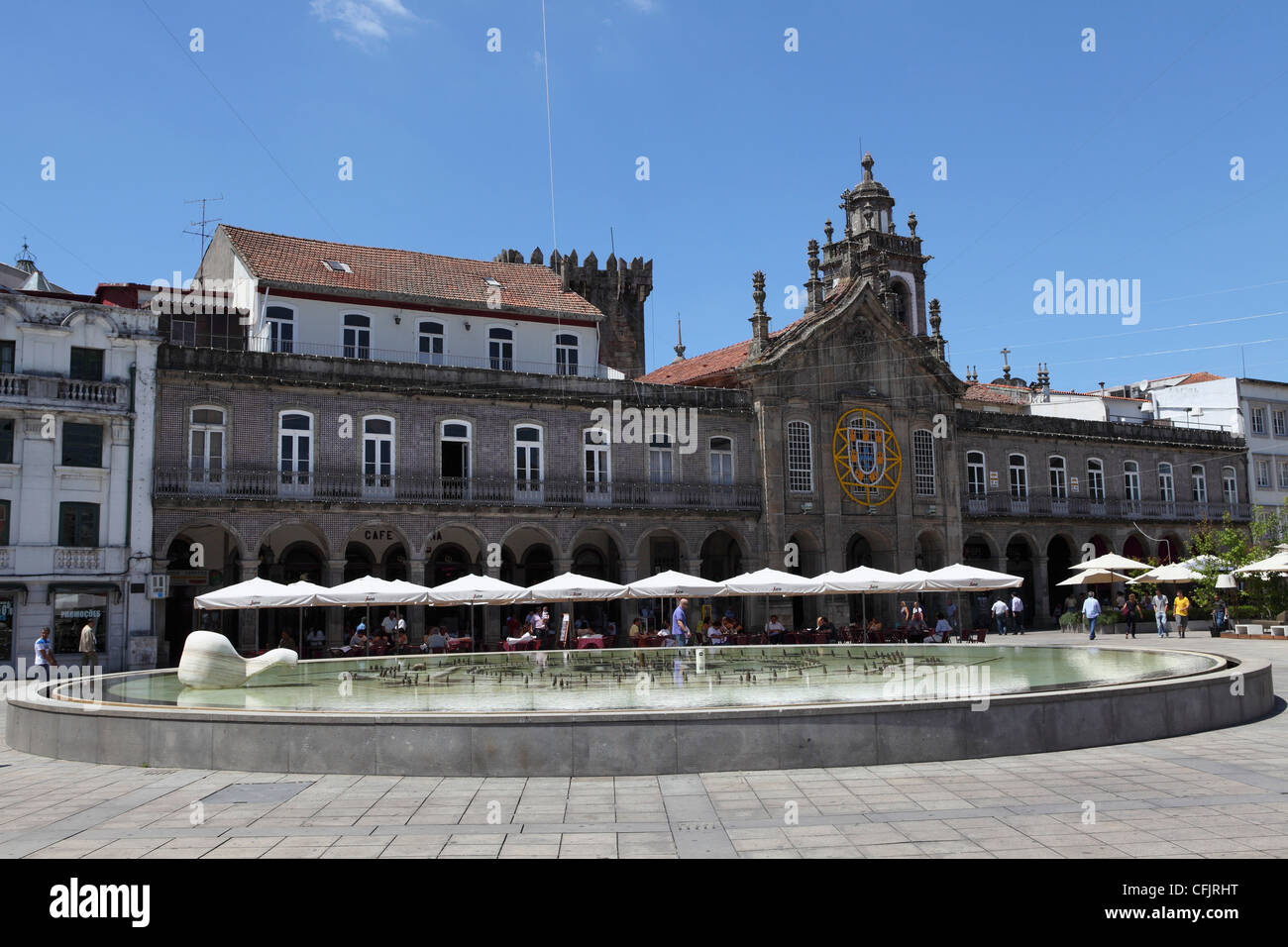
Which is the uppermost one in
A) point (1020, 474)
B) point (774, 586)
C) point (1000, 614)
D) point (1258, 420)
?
point (1258, 420)

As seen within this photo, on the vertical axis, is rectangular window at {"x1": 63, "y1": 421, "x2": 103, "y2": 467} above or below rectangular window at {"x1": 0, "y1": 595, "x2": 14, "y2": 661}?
above

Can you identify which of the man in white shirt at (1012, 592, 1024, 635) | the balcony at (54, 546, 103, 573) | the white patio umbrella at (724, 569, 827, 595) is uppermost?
the balcony at (54, 546, 103, 573)

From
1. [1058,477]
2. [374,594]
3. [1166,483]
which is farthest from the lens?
[1166,483]

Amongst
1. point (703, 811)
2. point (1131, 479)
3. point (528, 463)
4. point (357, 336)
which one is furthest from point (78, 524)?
point (1131, 479)

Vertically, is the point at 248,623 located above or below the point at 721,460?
below

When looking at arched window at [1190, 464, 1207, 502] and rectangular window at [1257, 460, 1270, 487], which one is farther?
rectangular window at [1257, 460, 1270, 487]

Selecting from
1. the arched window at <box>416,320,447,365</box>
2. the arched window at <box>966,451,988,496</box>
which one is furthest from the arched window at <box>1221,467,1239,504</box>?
the arched window at <box>416,320,447,365</box>

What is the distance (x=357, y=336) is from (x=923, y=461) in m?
22.9

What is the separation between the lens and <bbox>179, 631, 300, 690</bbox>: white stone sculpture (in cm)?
1593

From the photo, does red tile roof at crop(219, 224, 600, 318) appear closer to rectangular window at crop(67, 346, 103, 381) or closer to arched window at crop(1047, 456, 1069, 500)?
rectangular window at crop(67, 346, 103, 381)

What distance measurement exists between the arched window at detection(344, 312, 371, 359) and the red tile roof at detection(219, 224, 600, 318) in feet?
3.29

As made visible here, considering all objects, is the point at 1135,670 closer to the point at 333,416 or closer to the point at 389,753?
the point at 389,753

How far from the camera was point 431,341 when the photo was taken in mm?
37969

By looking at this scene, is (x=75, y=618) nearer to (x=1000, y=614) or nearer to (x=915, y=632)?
(x=915, y=632)
